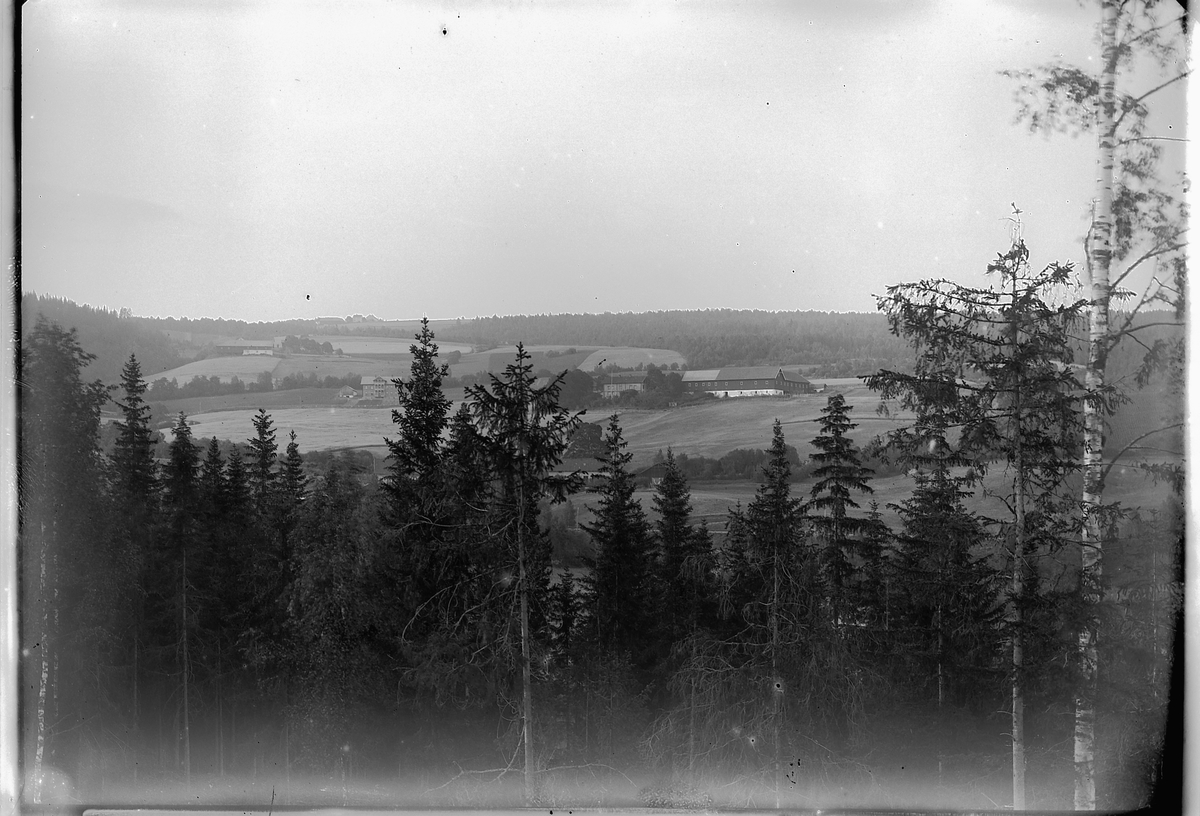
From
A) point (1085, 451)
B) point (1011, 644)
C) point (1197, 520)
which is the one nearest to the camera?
point (1197, 520)

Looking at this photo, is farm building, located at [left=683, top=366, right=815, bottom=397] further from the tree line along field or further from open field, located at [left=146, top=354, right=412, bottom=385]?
open field, located at [left=146, top=354, right=412, bottom=385]

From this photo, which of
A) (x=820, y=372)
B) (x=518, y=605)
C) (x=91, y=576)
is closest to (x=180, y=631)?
(x=91, y=576)

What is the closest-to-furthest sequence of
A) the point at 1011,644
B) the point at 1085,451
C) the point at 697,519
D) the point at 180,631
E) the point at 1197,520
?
the point at 1197,520
the point at 1085,451
the point at 1011,644
the point at 697,519
the point at 180,631

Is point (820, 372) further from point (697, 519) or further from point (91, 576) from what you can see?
point (91, 576)

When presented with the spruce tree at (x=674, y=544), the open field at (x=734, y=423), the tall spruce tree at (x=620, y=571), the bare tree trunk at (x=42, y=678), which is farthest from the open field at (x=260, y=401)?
the spruce tree at (x=674, y=544)

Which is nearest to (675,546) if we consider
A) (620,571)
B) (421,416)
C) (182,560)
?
(620,571)

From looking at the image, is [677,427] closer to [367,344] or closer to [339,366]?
[367,344]

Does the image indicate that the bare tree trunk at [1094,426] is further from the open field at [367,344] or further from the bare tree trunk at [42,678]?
the bare tree trunk at [42,678]

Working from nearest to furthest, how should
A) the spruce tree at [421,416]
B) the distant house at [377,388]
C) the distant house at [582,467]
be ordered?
the distant house at [582,467], the spruce tree at [421,416], the distant house at [377,388]
